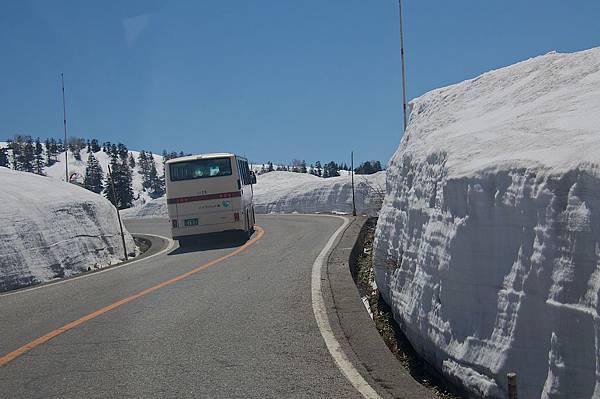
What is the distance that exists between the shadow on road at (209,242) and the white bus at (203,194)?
0.44 m

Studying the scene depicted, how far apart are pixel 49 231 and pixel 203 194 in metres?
5.32

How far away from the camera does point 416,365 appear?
22.4 ft

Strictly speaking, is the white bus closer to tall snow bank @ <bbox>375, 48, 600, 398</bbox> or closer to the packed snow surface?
tall snow bank @ <bbox>375, 48, 600, 398</bbox>

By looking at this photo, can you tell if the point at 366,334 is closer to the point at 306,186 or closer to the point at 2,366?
the point at 2,366

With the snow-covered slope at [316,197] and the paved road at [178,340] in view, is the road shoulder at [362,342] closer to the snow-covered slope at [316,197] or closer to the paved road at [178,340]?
the paved road at [178,340]

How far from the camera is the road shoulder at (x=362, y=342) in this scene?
5.74m

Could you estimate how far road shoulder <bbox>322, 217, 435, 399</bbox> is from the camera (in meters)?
5.74

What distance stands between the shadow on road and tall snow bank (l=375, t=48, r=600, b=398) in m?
12.2

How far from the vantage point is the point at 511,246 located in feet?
16.4

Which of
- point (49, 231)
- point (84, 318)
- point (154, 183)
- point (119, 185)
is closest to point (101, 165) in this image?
point (154, 183)

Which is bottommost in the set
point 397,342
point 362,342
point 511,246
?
point 397,342

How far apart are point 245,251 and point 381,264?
8506 mm

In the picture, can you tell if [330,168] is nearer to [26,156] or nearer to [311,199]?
[26,156]

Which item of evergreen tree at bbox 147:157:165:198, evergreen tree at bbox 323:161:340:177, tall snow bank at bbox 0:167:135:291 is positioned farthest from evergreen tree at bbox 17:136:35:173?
tall snow bank at bbox 0:167:135:291
